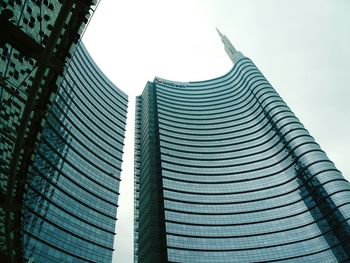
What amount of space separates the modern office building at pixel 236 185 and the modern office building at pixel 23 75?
70.1 meters

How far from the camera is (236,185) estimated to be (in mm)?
122125

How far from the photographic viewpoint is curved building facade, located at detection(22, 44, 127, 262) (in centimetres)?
7369

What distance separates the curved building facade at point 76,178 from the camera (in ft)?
242

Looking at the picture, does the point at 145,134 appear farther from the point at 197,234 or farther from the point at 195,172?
the point at 197,234

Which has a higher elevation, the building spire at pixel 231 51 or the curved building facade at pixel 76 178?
the building spire at pixel 231 51

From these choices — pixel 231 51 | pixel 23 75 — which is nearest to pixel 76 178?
pixel 23 75

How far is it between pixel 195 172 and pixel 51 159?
192 feet

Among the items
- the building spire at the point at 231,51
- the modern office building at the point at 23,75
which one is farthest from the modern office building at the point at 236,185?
the modern office building at the point at 23,75

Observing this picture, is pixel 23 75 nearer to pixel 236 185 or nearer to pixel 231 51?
pixel 236 185

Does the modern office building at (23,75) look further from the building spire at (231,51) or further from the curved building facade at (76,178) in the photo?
the building spire at (231,51)

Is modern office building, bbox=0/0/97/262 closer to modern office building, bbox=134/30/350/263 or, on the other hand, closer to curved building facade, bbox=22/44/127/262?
curved building facade, bbox=22/44/127/262

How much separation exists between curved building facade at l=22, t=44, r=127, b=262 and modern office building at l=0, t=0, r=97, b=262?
1202 inches

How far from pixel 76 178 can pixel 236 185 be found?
59.8m

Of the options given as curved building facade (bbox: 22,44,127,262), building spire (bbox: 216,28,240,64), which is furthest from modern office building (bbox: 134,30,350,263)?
building spire (bbox: 216,28,240,64)
